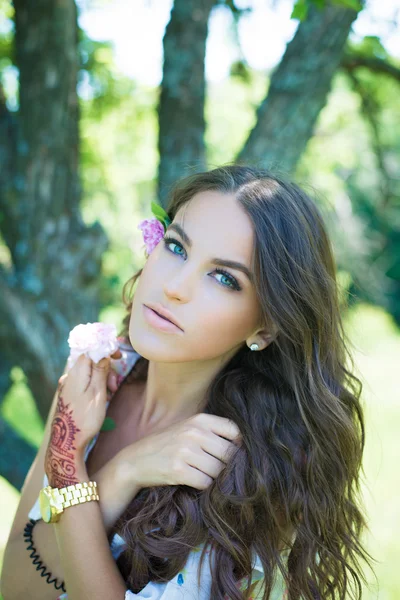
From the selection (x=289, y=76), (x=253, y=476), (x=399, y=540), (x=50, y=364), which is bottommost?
(x=399, y=540)

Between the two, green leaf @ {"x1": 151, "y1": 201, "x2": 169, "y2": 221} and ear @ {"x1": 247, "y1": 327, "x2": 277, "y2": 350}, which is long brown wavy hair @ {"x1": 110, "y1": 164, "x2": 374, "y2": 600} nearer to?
ear @ {"x1": 247, "y1": 327, "x2": 277, "y2": 350}

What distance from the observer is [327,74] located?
3.55 m

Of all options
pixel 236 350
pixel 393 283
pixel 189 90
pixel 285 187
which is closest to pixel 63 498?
pixel 236 350

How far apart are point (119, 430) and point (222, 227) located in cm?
104

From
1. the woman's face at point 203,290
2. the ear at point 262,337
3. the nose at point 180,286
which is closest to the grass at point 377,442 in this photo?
the ear at point 262,337

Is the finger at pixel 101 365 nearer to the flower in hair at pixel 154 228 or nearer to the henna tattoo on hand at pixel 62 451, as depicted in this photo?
the henna tattoo on hand at pixel 62 451

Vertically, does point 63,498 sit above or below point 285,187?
below

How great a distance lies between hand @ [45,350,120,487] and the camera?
2.20m

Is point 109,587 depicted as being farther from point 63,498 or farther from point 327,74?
point 327,74

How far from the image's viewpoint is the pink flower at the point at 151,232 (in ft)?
8.07

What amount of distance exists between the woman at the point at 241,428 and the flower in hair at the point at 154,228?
0.12 m

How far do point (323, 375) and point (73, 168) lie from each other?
2356 millimetres

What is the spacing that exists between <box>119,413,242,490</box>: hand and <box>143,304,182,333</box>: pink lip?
0.33 metres

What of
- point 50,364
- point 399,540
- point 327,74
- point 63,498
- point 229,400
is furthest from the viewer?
point 399,540
